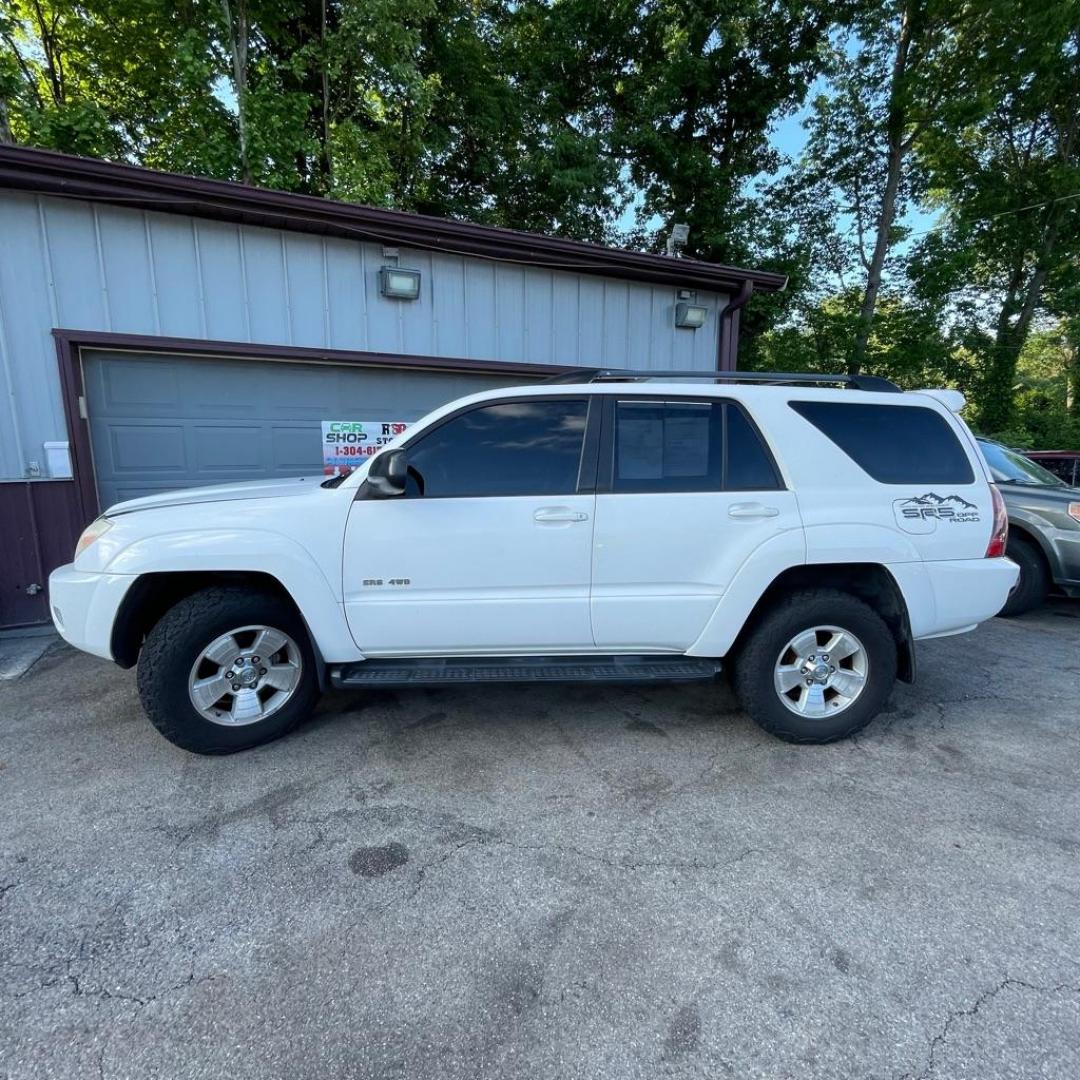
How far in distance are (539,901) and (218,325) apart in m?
5.53

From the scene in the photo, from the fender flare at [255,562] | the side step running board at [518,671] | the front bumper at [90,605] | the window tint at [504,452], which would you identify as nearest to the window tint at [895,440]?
the window tint at [504,452]

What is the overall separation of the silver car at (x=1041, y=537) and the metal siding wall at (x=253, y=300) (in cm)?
409

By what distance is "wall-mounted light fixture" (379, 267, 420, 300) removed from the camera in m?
5.73

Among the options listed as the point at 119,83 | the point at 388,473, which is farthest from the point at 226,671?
the point at 119,83

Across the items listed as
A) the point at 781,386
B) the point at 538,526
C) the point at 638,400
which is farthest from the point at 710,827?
the point at 781,386

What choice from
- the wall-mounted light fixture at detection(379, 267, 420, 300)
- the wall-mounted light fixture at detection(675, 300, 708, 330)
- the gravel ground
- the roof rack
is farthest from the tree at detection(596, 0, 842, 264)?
the gravel ground

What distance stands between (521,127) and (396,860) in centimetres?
1448

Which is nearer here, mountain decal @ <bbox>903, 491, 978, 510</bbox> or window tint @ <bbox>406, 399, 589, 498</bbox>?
window tint @ <bbox>406, 399, 589, 498</bbox>

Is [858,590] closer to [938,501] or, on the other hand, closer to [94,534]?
[938,501]

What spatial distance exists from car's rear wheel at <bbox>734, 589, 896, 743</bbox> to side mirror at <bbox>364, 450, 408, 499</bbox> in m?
2.03

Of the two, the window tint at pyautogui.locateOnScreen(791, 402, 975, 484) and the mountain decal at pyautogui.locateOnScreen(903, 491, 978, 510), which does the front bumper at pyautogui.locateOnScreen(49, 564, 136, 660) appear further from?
the mountain decal at pyautogui.locateOnScreen(903, 491, 978, 510)

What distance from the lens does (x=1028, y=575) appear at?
18.2ft

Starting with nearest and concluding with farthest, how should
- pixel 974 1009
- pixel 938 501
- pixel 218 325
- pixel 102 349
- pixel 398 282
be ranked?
pixel 974 1009 < pixel 938 501 < pixel 102 349 < pixel 218 325 < pixel 398 282

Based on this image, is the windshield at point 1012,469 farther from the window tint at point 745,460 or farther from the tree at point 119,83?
the tree at point 119,83
